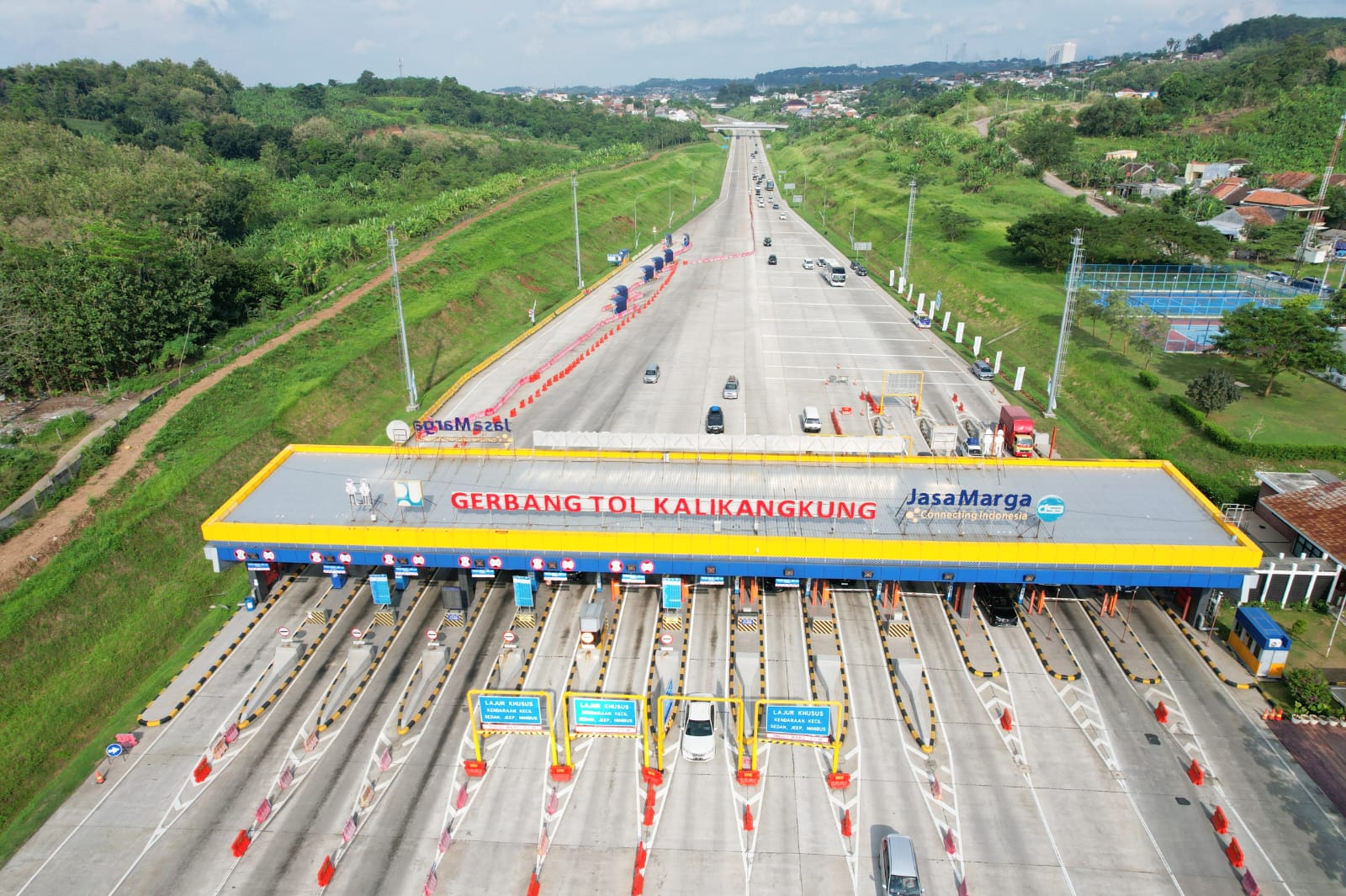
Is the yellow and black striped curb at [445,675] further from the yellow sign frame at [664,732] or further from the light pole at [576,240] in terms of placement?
the light pole at [576,240]

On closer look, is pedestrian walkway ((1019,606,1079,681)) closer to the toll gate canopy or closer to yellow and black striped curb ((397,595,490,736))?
the toll gate canopy

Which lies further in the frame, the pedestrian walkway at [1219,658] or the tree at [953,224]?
the tree at [953,224]

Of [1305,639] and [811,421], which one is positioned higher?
[811,421]

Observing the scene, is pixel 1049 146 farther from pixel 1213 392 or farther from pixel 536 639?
pixel 536 639

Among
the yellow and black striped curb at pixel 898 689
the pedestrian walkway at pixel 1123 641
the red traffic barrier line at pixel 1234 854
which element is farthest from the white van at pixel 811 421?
the red traffic barrier line at pixel 1234 854

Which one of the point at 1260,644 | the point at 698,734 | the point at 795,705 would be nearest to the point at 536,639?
the point at 698,734

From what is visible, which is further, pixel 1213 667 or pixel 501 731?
pixel 1213 667
